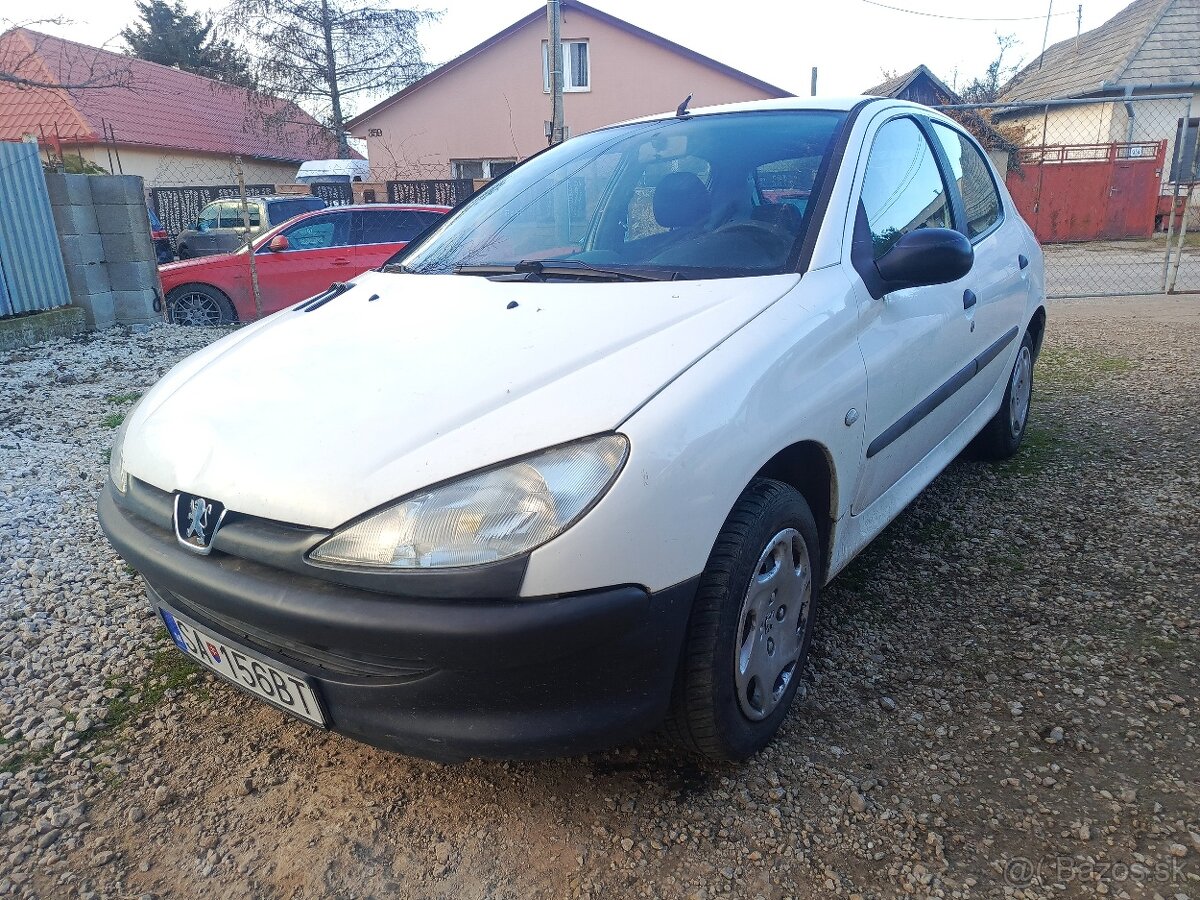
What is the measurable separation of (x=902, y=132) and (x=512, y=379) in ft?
6.77

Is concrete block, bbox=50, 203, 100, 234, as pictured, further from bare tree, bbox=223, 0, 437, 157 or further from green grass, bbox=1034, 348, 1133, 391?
bare tree, bbox=223, 0, 437, 157

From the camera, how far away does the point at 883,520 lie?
2783 millimetres

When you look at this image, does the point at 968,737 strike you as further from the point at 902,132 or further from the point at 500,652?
the point at 902,132

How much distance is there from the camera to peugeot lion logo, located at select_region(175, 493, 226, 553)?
6.11 ft

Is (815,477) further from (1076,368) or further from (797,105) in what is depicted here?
(1076,368)

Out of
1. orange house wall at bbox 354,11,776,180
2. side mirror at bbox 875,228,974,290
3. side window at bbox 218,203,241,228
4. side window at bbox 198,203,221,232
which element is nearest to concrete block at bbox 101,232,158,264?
side window at bbox 218,203,241,228

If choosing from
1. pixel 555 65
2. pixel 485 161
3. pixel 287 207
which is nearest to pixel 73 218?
pixel 287 207

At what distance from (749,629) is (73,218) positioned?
832 centimetres

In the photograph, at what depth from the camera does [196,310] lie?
30.6 ft

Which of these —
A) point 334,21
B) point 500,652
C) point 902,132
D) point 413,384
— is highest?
point 334,21

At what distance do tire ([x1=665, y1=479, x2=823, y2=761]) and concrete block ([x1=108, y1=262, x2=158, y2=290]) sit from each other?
322 inches

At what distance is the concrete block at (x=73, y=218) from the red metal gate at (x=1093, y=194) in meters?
17.1

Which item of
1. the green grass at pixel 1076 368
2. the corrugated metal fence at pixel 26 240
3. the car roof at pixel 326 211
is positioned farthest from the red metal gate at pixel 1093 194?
the corrugated metal fence at pixel 26 240

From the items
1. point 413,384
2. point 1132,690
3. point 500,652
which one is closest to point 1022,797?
point 1132,690
